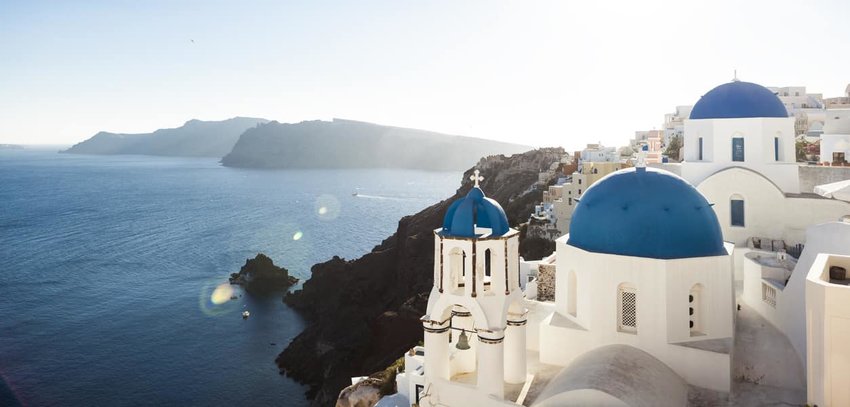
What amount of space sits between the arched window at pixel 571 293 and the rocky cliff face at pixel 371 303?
20.6m

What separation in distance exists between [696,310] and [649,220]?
2.54 meters

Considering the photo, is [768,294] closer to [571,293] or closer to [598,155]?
[571,293]

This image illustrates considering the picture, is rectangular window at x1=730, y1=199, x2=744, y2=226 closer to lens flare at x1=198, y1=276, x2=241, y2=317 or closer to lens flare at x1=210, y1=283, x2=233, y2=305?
lens flare at x1=198, y1=276, x2=241, y2=317

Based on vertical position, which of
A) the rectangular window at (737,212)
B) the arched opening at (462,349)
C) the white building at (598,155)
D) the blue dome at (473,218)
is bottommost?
the arched opening at (462,349)

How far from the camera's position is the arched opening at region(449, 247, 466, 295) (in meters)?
11.6

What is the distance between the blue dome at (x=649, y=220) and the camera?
12.3 meters

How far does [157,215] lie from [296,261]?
4809 cm

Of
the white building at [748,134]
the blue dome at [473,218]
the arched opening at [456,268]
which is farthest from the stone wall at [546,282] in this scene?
the blue dome at [473,218]

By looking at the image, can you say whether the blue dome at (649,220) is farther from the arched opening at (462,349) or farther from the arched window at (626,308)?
the arched opening at (462,349)

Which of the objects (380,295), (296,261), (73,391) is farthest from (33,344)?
(296,261)

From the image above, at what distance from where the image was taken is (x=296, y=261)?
2694 inches

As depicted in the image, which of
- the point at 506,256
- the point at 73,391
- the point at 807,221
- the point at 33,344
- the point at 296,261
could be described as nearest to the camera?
the point at 506,256

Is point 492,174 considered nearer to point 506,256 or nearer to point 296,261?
point 296,261

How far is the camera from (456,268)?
1203 cm
